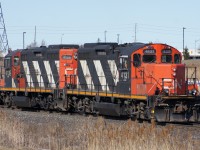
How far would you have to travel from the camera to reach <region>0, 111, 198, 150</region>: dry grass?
511 inches

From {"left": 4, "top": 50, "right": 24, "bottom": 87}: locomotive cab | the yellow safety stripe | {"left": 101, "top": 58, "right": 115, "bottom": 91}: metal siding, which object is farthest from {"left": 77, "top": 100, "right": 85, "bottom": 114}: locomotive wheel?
{"left": 4, "top": 50, "right": 24, "bottom": 87}: locomotive cab

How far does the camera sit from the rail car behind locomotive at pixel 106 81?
2312 centimetres

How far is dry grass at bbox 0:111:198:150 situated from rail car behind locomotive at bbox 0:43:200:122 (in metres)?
6.62

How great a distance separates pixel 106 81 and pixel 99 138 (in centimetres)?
1278

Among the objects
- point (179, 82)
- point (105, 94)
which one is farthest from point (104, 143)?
point (105, 94)

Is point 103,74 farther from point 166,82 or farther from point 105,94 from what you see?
point 166,82

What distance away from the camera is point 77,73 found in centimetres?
2895

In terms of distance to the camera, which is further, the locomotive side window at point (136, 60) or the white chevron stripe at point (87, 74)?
the white chevron stripe at point (87, 74)

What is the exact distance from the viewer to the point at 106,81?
26.4 metres

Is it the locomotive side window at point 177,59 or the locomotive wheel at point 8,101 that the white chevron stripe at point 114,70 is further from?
the locomotive wheel at point 8,101

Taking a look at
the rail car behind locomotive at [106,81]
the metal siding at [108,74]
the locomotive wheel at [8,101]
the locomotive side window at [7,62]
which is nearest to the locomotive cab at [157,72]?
the rail car behind locomotive at [106,81]

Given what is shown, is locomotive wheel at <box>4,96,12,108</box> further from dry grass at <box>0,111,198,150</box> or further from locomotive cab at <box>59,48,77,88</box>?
dry grass at <box>0,111,198,150</box>

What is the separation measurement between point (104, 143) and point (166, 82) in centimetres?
1043

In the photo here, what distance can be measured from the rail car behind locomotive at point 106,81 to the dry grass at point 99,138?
6616 mm
